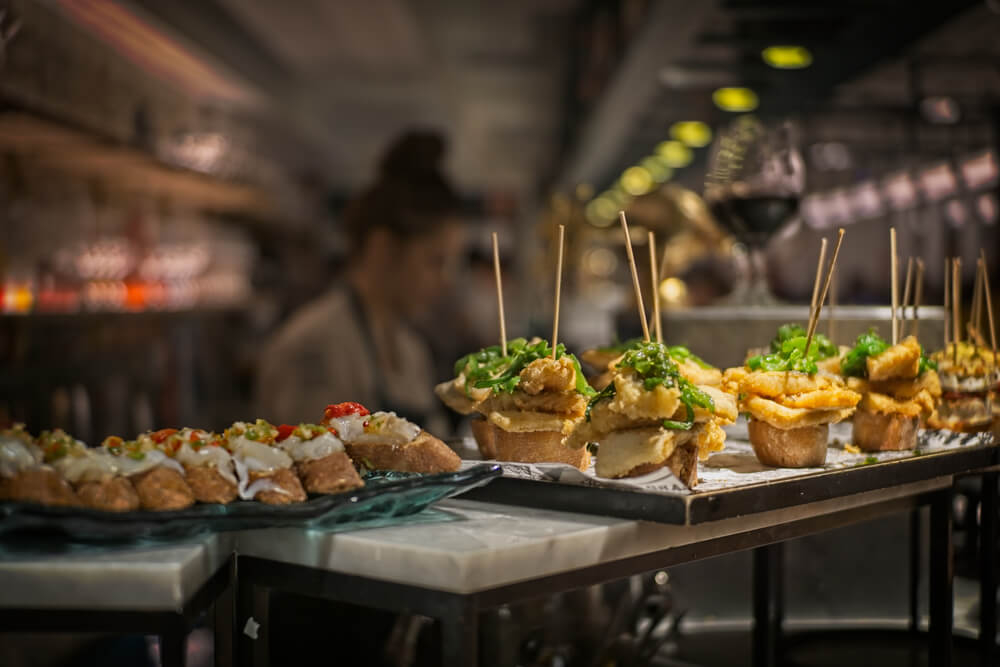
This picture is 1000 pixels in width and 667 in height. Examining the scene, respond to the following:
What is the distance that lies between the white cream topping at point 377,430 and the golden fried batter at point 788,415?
0.61 m

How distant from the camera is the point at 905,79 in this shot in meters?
4.99

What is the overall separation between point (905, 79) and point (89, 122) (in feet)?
12.8

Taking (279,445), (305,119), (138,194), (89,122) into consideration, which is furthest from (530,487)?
(305,119)

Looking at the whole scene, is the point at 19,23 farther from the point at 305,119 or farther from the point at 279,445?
the point at 305,119

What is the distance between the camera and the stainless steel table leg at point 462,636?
120cm

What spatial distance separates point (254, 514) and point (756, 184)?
192 cm

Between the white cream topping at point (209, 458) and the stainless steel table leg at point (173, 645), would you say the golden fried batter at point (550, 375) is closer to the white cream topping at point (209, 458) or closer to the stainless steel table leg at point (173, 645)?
the white cream topping at point (209, 458)

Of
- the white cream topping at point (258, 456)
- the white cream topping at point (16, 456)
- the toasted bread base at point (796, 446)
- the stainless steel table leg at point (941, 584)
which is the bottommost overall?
the stainless steel table leg at point (941, 584)

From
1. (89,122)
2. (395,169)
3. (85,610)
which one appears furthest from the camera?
(395,169)

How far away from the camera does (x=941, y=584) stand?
177cm

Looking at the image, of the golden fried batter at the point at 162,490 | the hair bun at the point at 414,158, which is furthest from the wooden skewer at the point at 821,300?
the hair bun at the point at 414,158

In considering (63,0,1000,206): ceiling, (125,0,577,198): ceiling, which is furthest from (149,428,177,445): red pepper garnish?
(125,0,577,198): ceiling

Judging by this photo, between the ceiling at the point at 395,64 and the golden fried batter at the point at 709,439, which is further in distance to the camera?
the ceiling at the point at 395,64

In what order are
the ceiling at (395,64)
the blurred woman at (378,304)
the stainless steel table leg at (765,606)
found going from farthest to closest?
the ceiling at (395,64)
the blurred woman at (378,304)
the stainless steel table leg at (765,606)
